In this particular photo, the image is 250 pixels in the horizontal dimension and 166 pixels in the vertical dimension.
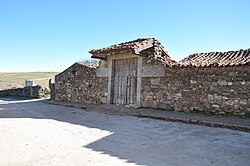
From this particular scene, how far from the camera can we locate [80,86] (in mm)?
14031

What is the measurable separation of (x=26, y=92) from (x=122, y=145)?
19.3 metres

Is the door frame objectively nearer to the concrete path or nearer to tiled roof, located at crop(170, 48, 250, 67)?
the concrete path

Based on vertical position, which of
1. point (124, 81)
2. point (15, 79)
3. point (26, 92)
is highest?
point (15, 79)

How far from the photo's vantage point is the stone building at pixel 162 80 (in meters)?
8.12

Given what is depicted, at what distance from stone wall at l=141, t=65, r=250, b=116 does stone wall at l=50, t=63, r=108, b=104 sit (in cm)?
288

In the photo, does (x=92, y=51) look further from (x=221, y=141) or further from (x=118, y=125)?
(x=221, y=141)

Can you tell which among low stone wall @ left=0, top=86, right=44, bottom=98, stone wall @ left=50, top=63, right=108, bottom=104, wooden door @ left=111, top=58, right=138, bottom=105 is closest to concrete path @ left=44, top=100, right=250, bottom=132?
→ wooden door @ left=111, top=58, right=138, bottom=105

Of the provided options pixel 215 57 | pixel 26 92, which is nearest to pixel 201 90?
pixel 215 57

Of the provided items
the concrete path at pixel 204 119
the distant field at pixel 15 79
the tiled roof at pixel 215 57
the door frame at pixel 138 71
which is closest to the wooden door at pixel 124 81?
the door frame at pixel 138 71

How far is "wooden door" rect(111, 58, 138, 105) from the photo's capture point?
37.0ft

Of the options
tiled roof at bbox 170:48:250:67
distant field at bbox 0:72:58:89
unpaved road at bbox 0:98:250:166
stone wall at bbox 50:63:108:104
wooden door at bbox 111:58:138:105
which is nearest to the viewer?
unpaved road at bbox 0:98:250:166

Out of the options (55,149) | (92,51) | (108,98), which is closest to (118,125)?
(55,149)

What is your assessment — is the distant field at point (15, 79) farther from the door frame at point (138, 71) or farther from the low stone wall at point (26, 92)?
the door frame at point (138, 71)

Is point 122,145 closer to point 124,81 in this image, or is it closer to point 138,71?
point 138,71
